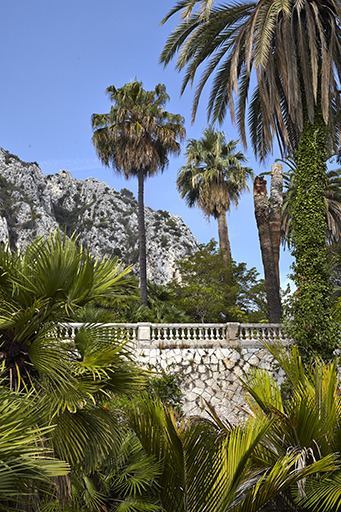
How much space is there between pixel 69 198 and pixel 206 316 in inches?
2152

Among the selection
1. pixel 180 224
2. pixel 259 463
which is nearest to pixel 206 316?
pixel 259 463

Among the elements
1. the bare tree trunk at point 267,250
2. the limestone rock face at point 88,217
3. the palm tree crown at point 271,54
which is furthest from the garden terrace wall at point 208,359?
the limestone rock face at point 88,217

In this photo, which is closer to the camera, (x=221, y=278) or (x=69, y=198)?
(x=221, y=278)

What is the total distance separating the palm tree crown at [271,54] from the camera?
11094 millimetres

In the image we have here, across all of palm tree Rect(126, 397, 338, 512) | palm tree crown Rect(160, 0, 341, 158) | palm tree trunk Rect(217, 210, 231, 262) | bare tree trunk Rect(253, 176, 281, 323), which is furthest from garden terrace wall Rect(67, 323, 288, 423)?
palm tree trunk Rect(217, 210, 231, 262)

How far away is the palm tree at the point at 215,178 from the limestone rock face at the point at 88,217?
92.0ft

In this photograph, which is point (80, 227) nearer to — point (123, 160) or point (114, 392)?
point (123, 160)

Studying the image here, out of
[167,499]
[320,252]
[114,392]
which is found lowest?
[167,499]

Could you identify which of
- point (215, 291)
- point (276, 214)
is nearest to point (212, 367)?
point (276, 214)

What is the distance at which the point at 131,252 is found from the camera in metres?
61.9

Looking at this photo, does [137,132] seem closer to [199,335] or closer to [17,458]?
[199,335]

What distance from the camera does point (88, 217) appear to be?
67312 mm

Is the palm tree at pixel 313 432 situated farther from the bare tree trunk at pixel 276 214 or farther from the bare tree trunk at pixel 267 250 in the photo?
the bare tree trunk at pixel 276 214

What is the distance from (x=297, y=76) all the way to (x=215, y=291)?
41.7 ft
